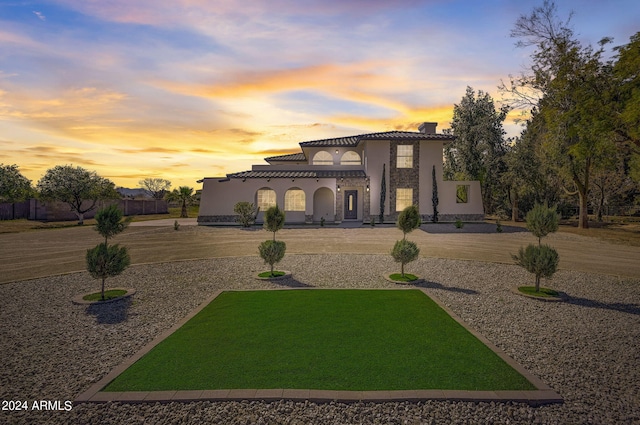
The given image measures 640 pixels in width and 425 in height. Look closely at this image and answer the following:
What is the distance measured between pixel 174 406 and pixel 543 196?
142 ft

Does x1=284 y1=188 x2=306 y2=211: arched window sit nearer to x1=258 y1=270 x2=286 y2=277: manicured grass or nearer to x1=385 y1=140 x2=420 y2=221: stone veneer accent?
x1=385 y1=140 x2=420 y2=221: stone veneer accent

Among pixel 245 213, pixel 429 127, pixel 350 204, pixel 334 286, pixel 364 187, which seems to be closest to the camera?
pixel 334 286

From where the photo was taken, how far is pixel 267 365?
5.42 m

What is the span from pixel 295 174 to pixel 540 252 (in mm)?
23629

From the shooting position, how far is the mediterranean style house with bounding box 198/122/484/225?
101 feet

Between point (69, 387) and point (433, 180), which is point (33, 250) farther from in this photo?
point (433, 180)

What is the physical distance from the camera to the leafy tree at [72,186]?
31.1 metres

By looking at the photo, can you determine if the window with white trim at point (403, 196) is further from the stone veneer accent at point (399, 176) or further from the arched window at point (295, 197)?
the arched window at point (295, 197)

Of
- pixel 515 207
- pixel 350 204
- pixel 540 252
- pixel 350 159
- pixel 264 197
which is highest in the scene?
pixel 350 159

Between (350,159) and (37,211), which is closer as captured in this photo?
(350,159)

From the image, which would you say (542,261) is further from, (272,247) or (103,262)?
(103,262)

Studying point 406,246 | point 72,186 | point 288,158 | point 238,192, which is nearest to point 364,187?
point 238,192

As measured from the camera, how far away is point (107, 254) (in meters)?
9.21

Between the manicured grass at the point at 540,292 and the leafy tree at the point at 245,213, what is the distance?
71.9 feet
